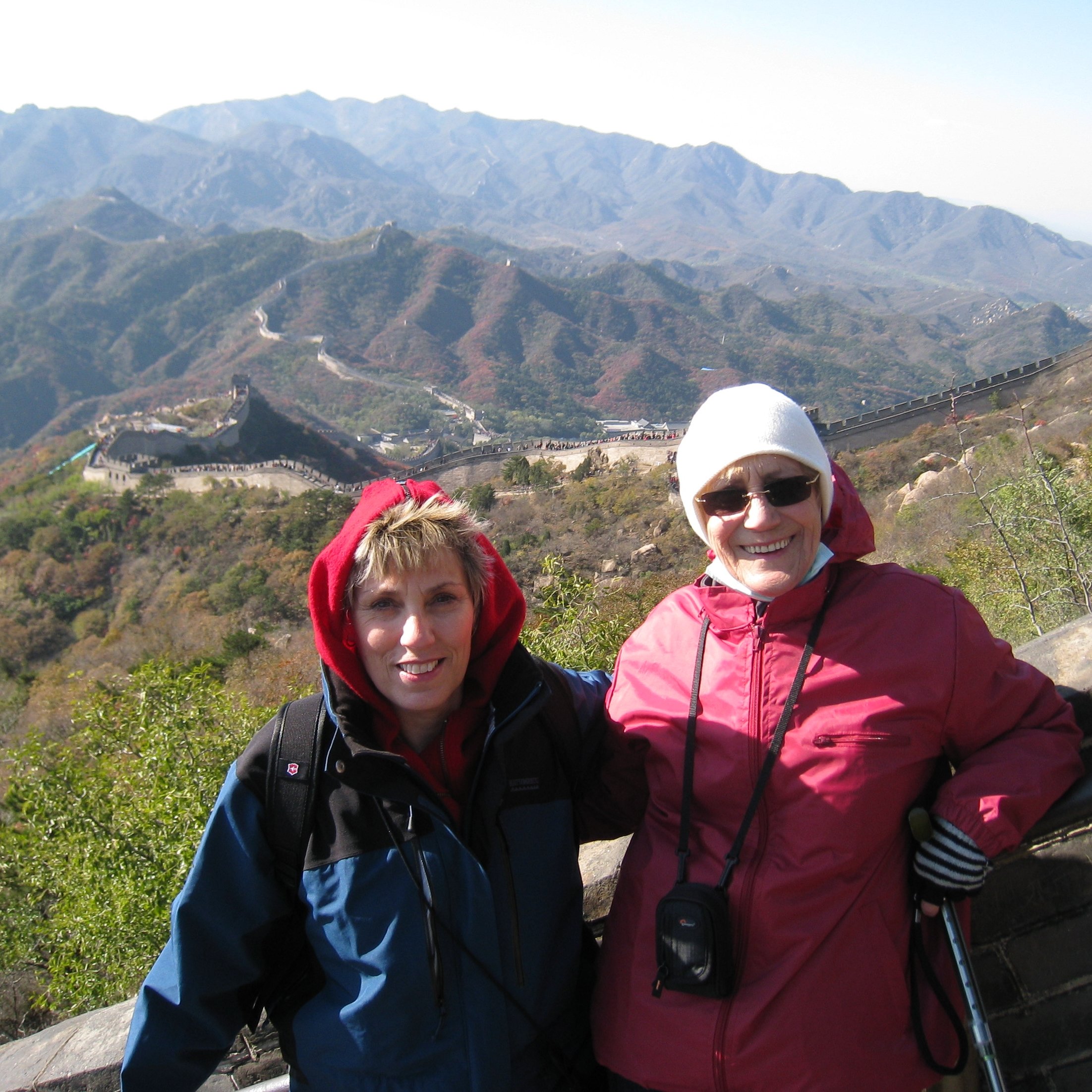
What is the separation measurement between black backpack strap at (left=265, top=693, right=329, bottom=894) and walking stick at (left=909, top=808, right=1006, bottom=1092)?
1175 mm

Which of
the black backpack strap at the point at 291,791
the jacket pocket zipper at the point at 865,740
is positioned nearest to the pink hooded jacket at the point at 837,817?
the jacket pocket zipper at the point at 865,740

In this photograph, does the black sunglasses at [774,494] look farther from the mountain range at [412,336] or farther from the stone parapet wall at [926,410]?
the mountain range at [412,336]

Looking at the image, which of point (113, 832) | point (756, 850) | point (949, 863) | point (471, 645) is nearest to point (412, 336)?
point (113, 832)

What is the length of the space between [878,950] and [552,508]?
2268 cm

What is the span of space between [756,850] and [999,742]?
0.52 m

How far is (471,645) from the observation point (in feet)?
6.10

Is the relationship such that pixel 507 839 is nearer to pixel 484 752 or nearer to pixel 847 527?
pixel 484 752

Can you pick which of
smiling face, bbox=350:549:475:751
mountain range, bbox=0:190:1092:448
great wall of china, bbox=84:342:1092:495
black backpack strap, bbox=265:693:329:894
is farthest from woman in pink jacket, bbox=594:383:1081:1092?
mountain range, bbox=0:190:1092:448

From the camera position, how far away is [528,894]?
178cm

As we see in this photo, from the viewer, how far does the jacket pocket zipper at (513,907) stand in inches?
68.6

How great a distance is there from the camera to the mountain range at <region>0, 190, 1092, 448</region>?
80438mm

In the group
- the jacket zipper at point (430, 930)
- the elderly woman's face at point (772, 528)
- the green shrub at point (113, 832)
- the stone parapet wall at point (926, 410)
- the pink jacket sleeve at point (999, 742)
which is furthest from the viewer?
the stone parapet wall at point (926, 410)

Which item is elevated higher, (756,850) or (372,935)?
(756,850)

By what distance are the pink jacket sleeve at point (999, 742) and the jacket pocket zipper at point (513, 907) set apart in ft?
2.79
